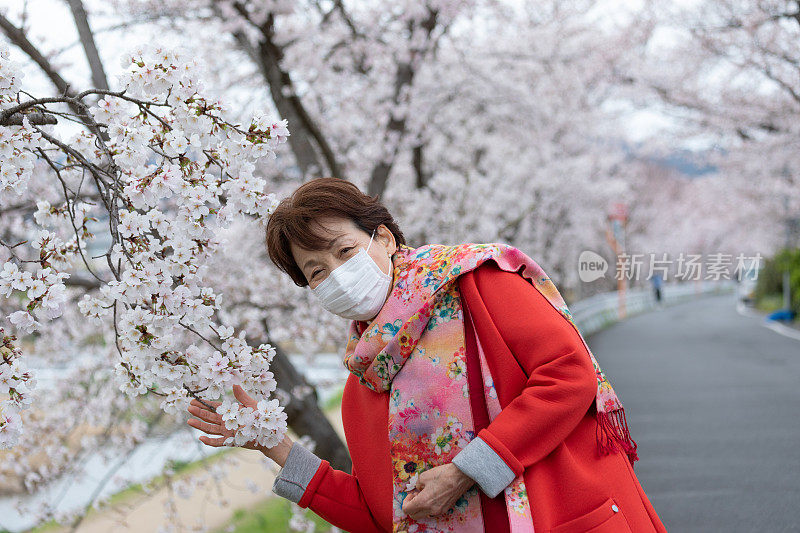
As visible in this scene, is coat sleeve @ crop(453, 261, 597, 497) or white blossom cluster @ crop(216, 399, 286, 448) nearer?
coat sleeve @ crop(453, 261, 597, 497)

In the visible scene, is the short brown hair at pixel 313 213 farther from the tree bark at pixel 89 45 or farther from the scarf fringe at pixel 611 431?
the tree bark at pixel 89 45

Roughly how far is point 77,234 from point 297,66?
5628mm

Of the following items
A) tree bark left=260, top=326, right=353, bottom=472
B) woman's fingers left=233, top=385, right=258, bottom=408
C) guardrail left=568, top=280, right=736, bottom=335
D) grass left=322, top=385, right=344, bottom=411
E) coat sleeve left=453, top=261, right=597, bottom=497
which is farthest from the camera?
guardrail left=568, top=280, right=736, bottom=335

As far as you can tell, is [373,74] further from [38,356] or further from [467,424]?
[467,424]

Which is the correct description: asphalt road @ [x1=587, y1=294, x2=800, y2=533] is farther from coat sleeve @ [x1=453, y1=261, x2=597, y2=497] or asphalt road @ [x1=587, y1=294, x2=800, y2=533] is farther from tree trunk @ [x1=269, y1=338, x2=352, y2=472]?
coat sleeve @ [x1=453, y1=261, x2=597, y2=497]

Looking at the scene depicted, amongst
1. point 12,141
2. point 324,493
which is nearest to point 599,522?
point 324,493

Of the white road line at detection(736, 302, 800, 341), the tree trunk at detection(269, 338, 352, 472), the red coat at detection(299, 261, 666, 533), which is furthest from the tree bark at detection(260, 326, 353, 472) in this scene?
the white road line at detection(736, 302, 800, 341)

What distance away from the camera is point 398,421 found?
180cm

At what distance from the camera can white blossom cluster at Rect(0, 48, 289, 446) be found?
188cm

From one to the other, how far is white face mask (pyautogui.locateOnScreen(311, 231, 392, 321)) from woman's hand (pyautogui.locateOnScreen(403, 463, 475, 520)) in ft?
1.55

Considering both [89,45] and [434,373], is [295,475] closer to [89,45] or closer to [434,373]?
[434,373]

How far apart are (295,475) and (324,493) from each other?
10cm

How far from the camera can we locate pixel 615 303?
19.8 metres

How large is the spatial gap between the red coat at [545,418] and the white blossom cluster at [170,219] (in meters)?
0.64
